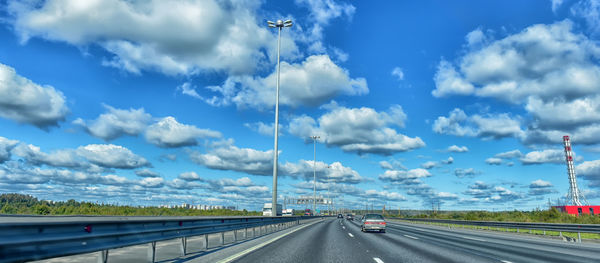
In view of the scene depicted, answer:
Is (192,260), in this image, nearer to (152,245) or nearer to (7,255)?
(152,245)

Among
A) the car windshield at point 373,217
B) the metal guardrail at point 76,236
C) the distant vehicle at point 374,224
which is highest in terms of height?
the metal guardrail at point 76,236

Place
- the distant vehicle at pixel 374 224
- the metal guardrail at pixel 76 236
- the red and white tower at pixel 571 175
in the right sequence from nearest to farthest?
the metal guardrail at pixel 76 236 < the distant vehicle at pixel 374 224 < the red and white tower at pixel 571 175

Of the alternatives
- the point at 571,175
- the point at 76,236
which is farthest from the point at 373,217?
the point at 571,175

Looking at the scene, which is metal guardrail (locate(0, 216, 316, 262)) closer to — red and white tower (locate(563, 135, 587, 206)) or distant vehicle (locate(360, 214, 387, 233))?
distant vehicle (locate(360, 214, 387, 233))

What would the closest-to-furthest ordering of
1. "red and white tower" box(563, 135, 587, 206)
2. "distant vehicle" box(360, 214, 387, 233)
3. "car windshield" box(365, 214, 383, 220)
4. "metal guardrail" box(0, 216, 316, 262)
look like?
"metal guardrail" box(0, 216, 316, 262)
"distant vehicle" box(360, 214, 387, 233)
"car windshield" box(365, 214, 383, 220)
"red and white tower" box(563, 135, 587, 206)

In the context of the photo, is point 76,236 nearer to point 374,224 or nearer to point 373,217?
point 374,224

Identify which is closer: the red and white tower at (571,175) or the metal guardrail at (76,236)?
the metal guardrail at (76,236)

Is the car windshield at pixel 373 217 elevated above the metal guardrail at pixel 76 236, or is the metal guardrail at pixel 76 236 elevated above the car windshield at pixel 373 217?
the metal guardrail at pixel 76 236

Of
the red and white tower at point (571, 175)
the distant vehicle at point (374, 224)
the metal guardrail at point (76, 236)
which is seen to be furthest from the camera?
the red and white tower at point (571, 175)

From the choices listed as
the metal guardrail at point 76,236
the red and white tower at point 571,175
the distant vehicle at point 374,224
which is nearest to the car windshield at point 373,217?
the distant vehicle at point 374,224

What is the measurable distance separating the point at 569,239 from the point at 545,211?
2324cm

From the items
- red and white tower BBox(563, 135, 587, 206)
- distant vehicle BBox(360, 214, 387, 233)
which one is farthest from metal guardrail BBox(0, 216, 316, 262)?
red and white tower BBox(563, 135, 587, 206)

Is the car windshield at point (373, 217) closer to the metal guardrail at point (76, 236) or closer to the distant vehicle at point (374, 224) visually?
the distant vehicle at point (374, 224)

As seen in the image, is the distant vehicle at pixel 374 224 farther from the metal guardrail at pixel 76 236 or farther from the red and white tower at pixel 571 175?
the red and white tower at pixel 571 175
